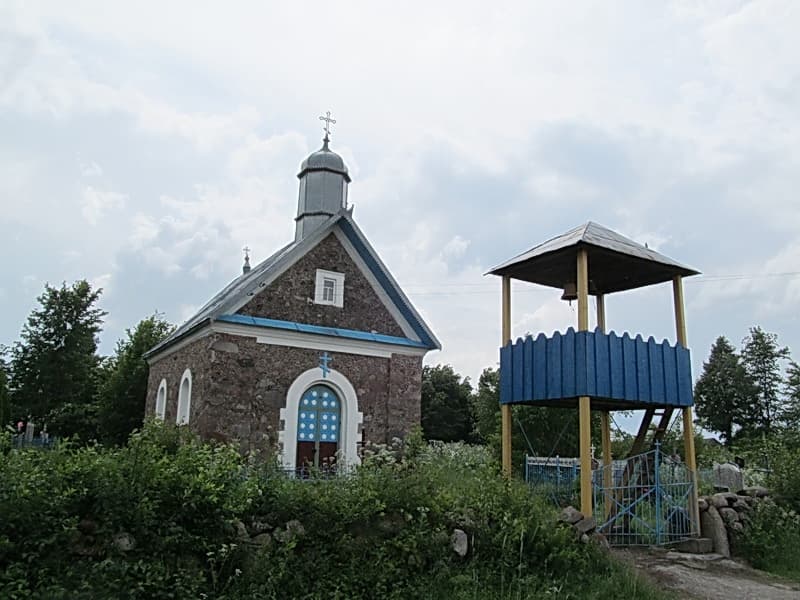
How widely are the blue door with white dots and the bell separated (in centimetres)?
525

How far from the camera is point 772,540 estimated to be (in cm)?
1027

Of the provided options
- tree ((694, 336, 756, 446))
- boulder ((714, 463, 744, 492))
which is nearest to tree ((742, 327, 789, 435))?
tree ((694, 336, 756, 446))

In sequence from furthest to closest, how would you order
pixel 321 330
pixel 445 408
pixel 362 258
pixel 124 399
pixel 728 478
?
1. pixel 445 408
2. pixel 124 399
3. pixel 728 478
4. pixel 362 258
5. pixel 321 330

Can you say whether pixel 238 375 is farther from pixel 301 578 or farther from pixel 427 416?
pixel 427 416

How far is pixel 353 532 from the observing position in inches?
284

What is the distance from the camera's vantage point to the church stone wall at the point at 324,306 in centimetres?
1384

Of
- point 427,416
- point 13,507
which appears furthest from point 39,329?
point 13,507

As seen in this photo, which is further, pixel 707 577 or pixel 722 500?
pixel 722 500

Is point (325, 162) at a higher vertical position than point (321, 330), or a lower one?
higher

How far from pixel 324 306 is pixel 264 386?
7.25 feet

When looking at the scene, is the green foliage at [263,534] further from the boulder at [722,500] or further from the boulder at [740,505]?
the boulder at [740,505]

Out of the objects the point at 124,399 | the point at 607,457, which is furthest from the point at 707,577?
the point at 124,399

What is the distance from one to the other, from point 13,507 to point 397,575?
368 cm

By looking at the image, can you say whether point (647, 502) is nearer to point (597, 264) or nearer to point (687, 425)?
point (687, 425)
